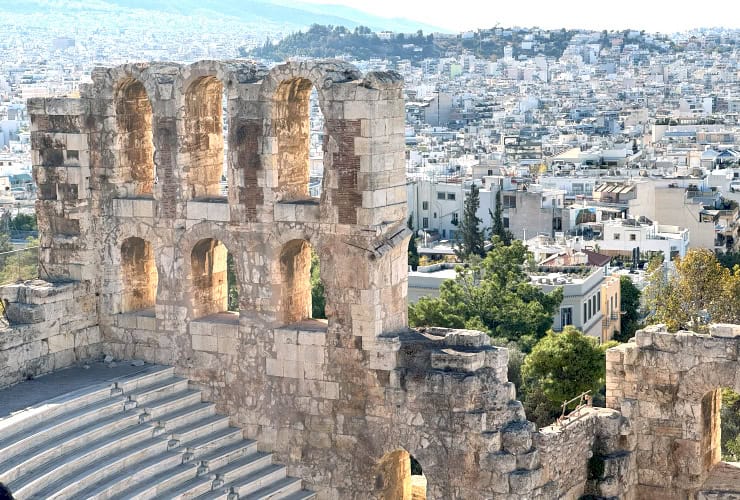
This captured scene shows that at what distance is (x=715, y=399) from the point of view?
27.1 m

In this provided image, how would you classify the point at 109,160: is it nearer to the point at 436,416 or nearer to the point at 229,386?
the point at 229,386

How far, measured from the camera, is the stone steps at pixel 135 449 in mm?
23078

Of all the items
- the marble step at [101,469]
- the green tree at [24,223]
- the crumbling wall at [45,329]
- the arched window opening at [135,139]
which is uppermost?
the arched window opening at [135,139]

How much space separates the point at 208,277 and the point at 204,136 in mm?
2451

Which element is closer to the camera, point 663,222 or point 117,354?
point 117,354

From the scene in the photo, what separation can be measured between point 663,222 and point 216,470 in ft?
265

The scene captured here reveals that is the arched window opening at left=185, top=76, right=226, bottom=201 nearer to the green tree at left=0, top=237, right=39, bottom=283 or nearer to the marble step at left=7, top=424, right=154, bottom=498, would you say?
the green tree at left=0, top=237, right=39, bottom=283

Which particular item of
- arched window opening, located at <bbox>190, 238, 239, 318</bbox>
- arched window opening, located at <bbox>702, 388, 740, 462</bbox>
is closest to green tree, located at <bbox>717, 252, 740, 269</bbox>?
arched window opening, located at <bbox>702, 388, 740, 462</bbox>

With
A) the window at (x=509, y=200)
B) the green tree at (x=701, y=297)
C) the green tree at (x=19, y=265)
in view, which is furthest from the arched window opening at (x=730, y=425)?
the window at (x=509, y=200)

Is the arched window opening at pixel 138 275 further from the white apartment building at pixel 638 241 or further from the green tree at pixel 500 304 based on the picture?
the white apartment building at pixel 638 241

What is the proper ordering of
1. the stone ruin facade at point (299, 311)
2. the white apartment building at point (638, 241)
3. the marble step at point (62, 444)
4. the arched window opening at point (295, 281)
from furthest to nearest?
the white apartment building at point (638, 241)
the arched window opening at point (295, 281)
the stone ruin facade at point (299, 311)
the marble step at point (62, 444)

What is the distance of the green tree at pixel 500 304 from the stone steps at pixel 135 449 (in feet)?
82.2

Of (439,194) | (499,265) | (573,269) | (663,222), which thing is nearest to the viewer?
(499,265)

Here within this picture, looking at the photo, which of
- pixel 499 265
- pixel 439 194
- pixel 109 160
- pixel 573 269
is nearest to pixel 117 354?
pixel 109 160
